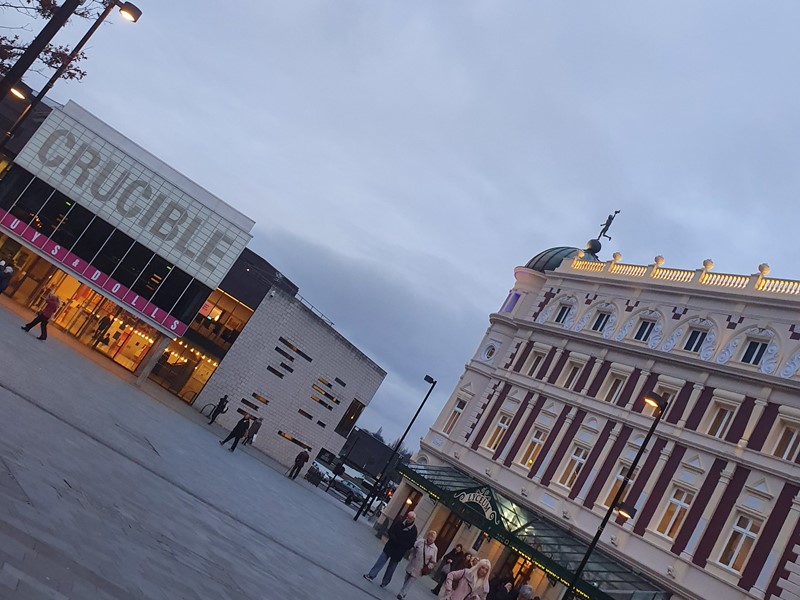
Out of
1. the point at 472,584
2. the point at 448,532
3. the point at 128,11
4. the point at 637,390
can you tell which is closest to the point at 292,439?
the point at 448,532

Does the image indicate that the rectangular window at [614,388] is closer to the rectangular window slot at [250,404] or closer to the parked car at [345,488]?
the parked car at [345,488]

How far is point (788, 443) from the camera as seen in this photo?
23.8 m

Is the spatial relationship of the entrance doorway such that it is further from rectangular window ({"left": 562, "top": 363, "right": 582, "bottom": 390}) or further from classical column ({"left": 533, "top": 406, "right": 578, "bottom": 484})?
rectangular window ({"left": 562, "top": 363, "right": 582, "bottom": 390})

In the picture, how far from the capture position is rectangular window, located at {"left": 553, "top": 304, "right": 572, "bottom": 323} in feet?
120

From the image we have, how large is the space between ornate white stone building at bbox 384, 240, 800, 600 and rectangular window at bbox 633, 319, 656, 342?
0.24 feet

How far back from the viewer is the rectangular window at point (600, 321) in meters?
33.7

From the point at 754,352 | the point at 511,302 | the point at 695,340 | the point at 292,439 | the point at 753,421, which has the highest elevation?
the point at 511,302

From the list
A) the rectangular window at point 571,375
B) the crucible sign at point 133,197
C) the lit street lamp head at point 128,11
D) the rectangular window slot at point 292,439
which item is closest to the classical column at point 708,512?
the rectangular window at point 571,375

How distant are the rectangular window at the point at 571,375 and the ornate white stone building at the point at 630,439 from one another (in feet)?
0.22

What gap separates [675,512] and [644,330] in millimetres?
8613

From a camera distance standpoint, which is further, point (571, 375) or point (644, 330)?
point (571, 375)

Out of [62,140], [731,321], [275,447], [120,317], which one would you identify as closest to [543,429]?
[731,321]

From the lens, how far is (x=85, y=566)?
306 inches

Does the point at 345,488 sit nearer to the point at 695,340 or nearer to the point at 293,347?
the point at 293,347
